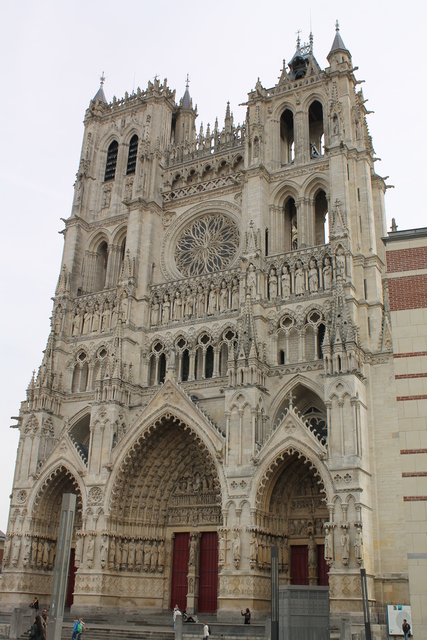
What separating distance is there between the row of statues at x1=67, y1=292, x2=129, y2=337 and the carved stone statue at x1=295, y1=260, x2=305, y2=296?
9168 mm

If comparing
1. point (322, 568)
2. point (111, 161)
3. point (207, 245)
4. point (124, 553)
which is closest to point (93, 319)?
point (207, 245)

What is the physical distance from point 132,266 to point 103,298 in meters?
2.44

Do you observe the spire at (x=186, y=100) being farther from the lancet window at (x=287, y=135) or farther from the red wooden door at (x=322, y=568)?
the red wooden door at (x=322, y=568)

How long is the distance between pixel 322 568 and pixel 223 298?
1225 cm

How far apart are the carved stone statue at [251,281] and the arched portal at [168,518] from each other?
630cm

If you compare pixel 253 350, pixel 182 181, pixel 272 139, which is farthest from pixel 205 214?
pixel 253 350

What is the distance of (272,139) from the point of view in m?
33.8

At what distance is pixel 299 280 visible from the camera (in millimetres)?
28984

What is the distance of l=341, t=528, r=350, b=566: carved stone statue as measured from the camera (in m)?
22.0

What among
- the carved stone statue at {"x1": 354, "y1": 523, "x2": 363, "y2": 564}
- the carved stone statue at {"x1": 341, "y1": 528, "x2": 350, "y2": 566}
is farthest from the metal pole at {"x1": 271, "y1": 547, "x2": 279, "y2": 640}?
the carved stone statue at {"x1": 341, "y1": 528, "x2": 350, "y2": 566}

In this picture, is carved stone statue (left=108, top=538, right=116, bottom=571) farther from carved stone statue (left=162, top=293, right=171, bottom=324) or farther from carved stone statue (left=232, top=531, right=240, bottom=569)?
carved stone statue (left=162, top=293, right=171, bottom=324)

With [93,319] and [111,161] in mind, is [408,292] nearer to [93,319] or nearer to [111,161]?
[93,319]

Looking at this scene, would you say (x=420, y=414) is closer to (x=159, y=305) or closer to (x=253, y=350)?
(x=253, y=350)

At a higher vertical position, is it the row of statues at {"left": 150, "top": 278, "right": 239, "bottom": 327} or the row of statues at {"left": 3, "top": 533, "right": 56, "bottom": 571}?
the row of statues at {"left": 150, "top": 278, "right": 239, "bottom": 327}
